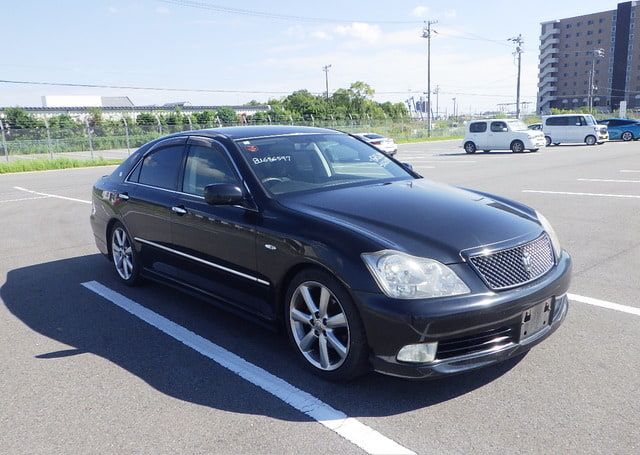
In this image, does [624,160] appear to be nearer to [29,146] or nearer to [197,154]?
[197,154]

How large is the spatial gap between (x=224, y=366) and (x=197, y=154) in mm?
1856

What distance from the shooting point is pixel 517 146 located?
25.3 meters

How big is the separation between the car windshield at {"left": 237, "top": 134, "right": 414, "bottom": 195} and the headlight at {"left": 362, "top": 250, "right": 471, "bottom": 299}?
119 cm

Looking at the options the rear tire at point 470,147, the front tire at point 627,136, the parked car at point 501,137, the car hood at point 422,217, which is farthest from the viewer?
the front tire at point 627,136

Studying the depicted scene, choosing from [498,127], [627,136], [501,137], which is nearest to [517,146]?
[501,137]

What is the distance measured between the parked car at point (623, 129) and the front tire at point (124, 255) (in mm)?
33696

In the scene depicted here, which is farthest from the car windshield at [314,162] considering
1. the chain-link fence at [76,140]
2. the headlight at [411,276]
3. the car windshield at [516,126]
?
the chain-link fence at [76,140]

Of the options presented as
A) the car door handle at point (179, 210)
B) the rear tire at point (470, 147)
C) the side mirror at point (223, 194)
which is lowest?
the rear tire at point (470, 147)

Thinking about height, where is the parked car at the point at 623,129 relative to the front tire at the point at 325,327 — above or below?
below

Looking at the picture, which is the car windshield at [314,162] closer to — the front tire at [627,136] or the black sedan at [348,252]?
the black sedan at [348,252]

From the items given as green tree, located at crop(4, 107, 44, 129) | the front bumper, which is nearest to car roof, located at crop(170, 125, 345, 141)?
the front bumper

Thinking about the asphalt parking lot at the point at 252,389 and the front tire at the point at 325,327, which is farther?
the front tire at the point at 325,327

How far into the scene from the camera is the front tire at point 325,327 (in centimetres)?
308

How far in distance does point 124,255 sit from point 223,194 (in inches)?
89.4
